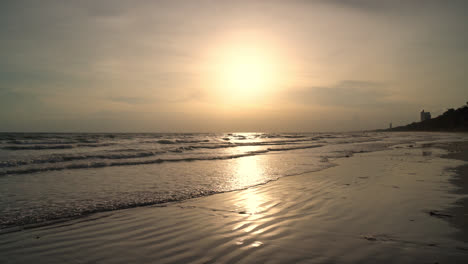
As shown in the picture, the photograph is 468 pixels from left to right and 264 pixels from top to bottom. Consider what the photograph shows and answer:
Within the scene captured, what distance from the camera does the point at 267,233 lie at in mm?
4148

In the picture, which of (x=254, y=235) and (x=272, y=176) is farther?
(x=272, y=176)

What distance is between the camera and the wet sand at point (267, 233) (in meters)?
3.39

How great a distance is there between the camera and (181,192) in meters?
7.46

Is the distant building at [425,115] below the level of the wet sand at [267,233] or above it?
above

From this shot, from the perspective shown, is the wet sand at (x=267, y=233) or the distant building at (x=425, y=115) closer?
the wet sand at (x=267, y=233)

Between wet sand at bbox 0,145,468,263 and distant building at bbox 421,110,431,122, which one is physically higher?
distant building at bbox 421,110,431,122

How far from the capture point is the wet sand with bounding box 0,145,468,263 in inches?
133

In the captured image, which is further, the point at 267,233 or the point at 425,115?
the point at 425,115

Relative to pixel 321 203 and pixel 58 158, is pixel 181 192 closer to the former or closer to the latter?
pixel 321 203

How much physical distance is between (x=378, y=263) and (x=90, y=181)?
843cm

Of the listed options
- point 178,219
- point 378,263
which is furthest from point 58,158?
point 378,263

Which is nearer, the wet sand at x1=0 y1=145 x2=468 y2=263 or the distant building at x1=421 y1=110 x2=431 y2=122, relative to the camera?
the wet sand at x1=0 y1=145 x2=468 y2=263

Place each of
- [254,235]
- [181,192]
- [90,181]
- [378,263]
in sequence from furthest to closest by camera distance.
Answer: [90,181]
[181,192]
[254,235]
[378,263]

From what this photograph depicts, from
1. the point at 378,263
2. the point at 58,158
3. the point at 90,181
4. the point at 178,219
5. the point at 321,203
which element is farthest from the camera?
the point at 58,158
